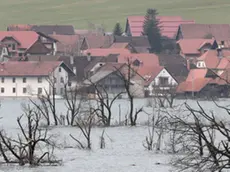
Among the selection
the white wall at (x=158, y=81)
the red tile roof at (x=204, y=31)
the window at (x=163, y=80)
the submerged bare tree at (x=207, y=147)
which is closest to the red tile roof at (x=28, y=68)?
the white wall at (x=158, y=81)

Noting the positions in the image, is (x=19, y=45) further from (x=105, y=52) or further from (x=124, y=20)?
(x=124, y=20)

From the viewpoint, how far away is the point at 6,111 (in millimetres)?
78125

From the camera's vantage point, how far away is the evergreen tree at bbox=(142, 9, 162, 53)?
5861 inches

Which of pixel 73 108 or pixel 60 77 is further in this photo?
pixel 60 77

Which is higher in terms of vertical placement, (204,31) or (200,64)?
(204,31)

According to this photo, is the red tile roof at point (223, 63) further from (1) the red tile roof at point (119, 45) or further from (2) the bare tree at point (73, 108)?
(2) the bare tree at point (73, 108)

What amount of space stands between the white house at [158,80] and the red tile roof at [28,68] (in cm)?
894

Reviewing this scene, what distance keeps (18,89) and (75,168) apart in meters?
71.5

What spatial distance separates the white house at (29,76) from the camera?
104 m

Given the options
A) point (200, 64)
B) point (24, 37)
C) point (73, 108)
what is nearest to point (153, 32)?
point (24, 37)

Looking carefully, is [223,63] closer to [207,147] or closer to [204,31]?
[204,31]

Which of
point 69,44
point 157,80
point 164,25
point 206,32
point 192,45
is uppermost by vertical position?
point 164,25

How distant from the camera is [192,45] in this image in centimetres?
14262

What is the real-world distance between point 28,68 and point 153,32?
47541mm
